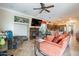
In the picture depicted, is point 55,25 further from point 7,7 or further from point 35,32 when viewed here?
point 7,7

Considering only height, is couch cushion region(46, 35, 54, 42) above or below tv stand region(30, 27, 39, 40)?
below

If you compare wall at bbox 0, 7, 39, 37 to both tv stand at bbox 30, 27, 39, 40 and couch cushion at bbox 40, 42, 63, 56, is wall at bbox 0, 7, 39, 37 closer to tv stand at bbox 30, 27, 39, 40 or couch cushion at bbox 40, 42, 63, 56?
tv stand at bbox 30, 27, 39, 40

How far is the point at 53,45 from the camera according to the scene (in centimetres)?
198

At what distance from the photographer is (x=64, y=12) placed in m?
1.97

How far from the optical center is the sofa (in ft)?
6.43

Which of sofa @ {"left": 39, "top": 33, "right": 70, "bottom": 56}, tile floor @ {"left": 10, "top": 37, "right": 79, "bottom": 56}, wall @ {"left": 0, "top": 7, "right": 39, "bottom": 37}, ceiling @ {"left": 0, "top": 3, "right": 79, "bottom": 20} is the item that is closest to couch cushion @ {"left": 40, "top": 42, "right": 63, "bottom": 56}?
sofa @ {"left": 39, "top": 33, "right": 70, "bottom": 56}

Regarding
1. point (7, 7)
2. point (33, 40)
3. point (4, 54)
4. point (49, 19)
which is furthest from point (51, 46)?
point (7, 7)

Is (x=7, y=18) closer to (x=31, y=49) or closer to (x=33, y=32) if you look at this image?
(x=33, y=32)

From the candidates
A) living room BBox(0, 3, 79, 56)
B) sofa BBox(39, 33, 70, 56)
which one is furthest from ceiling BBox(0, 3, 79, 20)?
sofa BBox(39, 33, 70, 56)

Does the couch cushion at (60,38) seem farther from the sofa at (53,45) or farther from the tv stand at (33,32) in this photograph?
the tv stand at (33,32)

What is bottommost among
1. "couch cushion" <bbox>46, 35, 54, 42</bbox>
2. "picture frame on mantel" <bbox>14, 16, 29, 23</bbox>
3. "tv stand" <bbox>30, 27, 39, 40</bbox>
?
"couch cushion" <bbox>46, 35, 54, 42</bbox>

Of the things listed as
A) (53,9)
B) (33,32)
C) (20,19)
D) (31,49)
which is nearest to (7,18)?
(20,19)

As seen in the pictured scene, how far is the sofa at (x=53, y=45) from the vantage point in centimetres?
196

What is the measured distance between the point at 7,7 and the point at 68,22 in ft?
3.18
